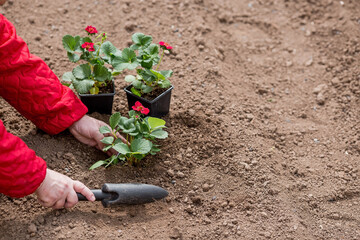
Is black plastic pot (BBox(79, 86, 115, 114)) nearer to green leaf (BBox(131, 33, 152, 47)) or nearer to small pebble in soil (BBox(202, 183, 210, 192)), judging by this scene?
green leaf (BBox(131, 33, 152, 47))

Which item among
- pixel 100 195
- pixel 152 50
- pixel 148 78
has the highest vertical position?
pixel 152 50

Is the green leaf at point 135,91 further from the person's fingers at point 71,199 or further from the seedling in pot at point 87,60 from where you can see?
the person's fingers at point 71,199

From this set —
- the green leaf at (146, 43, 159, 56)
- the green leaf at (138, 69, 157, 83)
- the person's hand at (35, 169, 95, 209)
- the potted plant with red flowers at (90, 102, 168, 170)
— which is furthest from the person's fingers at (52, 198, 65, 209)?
the green leaf at (146, 43, 159, 56)

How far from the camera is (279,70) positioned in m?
2.98

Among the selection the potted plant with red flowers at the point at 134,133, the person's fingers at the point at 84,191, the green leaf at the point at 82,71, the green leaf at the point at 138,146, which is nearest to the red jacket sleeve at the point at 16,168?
the person's fingers at the point at 84,191

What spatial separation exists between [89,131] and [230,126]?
0.80 meters

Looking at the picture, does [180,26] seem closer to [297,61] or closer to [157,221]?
[297,61]

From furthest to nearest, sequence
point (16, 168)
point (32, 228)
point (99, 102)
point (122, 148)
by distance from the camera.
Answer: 1. point (99, 102)
2. point (122, 148)
3. point (32, 228)
4. point (16, 168)

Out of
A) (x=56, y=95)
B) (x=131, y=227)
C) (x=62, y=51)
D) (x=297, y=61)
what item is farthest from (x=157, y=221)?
(x=297, y=61)

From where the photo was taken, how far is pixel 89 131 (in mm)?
2182

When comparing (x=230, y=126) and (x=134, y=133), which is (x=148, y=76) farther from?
(x=230, y=126)

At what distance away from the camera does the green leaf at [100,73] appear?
218 centimetres

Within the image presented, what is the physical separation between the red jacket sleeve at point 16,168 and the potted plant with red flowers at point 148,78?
656 millimetres

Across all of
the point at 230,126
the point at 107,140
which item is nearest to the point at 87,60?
the point at 107,140
